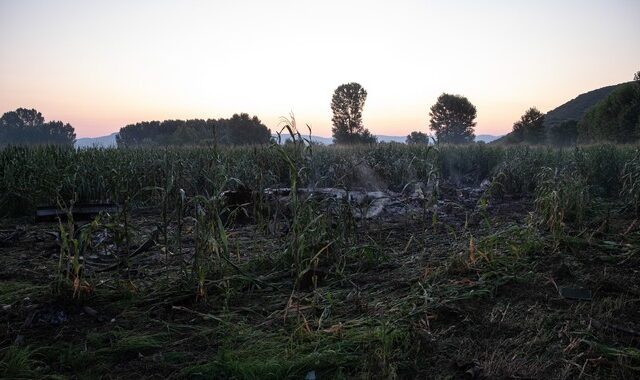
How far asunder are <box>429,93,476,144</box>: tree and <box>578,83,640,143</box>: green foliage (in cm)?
1824

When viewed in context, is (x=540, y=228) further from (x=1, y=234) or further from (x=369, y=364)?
(x=1, y=234)

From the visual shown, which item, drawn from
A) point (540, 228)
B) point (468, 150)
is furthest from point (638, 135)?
point (540, 228)

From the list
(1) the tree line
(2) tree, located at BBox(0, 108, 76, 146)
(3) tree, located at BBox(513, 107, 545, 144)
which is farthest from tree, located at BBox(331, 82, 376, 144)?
(2) tree, located at BBox(0, 108, 76, 146)

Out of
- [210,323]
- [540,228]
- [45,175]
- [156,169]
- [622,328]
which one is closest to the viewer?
[622,328]

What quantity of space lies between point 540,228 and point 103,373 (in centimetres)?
401

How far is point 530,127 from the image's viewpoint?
49.3m

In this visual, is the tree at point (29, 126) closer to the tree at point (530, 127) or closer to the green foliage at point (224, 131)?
the green foliage at point (224, 131)

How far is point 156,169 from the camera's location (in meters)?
7.55

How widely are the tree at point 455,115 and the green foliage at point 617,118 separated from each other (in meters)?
18.2

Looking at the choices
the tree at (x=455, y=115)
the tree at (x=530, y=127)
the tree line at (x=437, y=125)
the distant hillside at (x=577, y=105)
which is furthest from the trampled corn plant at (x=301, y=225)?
the distant hillside at (x=577, y=105)

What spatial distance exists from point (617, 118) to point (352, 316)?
150 feet

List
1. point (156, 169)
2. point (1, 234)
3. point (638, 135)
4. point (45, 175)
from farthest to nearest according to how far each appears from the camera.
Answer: point (638, 135) → point (156, 169) → point (45, 175) → point (1, 234)

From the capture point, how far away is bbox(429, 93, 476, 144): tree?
60031 millimetres

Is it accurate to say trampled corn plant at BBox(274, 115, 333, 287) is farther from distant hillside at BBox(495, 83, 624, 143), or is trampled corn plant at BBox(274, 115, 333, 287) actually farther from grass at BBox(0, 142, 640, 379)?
distant hillside at BBox(495, 83, 624, 143)
